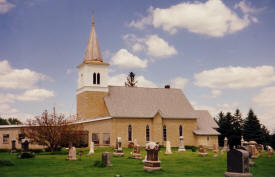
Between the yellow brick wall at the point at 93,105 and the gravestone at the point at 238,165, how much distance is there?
38.8m

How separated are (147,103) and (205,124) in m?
12.2

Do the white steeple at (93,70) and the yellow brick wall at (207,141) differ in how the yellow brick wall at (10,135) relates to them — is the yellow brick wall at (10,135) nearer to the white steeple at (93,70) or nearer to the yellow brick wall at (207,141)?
the white steeple at (93,70)

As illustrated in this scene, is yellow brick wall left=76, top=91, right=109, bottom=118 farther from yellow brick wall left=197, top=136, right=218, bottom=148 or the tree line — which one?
the tree line

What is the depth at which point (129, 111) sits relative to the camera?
5478cm

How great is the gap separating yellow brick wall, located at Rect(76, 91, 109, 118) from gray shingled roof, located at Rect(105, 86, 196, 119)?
4.05 feet

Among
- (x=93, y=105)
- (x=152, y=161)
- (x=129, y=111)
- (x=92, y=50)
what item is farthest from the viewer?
(x=92, y=50)

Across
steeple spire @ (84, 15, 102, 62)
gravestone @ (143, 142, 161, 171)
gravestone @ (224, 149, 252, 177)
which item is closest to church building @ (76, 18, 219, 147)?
steeple spire @ (84, 15, 102, 62)

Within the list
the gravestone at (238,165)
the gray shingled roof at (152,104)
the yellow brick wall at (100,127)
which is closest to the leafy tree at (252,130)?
the gray shingled roof at (152,104)

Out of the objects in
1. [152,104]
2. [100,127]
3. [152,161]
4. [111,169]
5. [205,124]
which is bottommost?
[111,169]

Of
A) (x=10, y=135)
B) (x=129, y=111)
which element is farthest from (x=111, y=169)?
(x=129, y=111)

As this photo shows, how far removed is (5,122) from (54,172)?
77.2m

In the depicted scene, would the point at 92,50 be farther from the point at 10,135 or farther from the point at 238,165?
the point at 238,165

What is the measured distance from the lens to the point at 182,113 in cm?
5922

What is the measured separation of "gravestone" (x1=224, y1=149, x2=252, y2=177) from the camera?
56.0 ft
